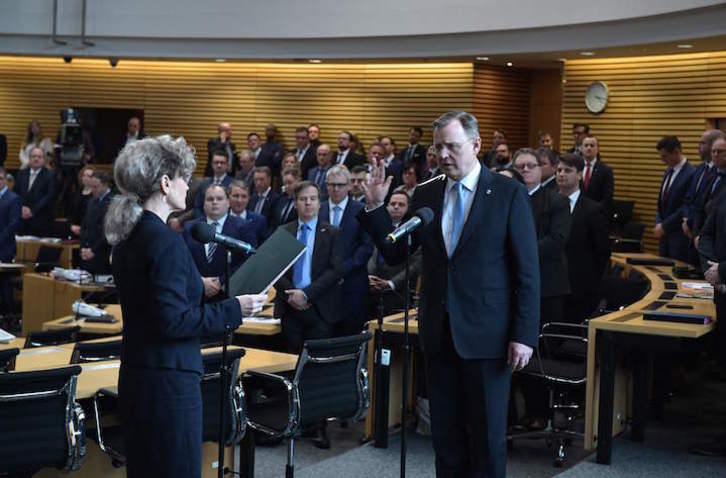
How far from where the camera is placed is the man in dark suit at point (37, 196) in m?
13.5

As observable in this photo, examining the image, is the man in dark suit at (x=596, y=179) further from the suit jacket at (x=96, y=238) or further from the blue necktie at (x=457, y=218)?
the blue necktie at (x=457, y=218)

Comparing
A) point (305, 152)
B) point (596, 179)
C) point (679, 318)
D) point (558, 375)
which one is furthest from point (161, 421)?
point (305, 152)

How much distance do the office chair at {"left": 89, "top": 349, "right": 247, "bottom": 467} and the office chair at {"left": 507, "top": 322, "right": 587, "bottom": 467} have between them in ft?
6.92

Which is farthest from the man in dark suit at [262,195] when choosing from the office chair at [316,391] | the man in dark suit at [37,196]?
the office chair at [316,391]

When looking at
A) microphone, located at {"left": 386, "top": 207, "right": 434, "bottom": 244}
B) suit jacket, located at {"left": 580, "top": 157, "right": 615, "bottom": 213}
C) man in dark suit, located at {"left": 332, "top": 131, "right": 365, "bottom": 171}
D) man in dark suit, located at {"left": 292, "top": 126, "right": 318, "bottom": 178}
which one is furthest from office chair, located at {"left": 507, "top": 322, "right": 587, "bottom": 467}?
man in dark suit, located at {"left": 292, "top": 126, "right": 318, "bottom": 178}

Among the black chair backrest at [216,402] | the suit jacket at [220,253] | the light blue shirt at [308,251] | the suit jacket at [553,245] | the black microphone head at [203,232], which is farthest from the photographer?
the suit jacket at [220,253]

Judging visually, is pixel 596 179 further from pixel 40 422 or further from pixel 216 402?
pixel 40 422

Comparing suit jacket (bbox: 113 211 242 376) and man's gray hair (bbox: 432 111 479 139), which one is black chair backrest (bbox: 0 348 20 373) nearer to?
suit jacket (bbox: 113 211 242 376)

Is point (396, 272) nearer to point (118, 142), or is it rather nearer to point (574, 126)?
point (574, 126)

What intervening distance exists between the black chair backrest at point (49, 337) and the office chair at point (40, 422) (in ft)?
5.90

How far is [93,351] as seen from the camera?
17.3ft

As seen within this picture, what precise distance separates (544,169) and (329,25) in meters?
8.94

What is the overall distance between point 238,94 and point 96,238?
9.33m

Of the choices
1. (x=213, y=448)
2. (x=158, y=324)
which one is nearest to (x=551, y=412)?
(x=213, y=448)
